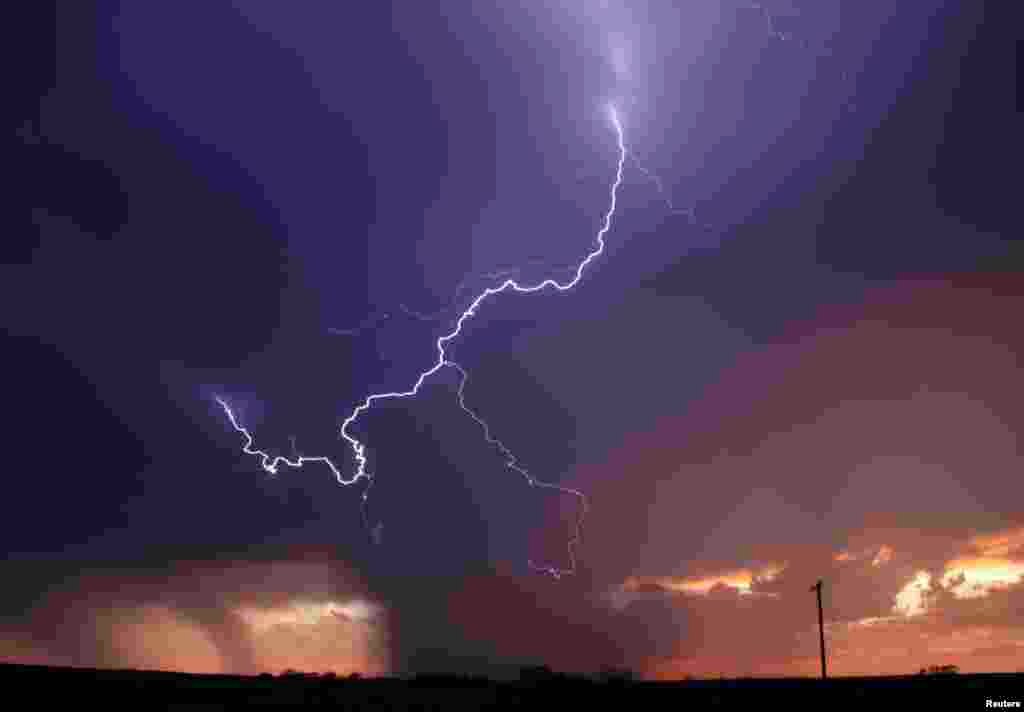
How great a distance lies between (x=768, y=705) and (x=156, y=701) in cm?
1245

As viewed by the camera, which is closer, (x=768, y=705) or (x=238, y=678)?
(x=768, y=705)

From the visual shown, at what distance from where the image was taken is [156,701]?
18.5 meters

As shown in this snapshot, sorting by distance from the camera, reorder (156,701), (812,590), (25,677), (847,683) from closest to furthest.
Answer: (156,701), (25,677), (847,683), (812,590)

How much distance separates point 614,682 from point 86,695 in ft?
39.0

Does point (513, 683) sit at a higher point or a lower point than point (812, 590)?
lower

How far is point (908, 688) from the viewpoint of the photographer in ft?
68.8

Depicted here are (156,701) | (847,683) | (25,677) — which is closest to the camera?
(156,701)

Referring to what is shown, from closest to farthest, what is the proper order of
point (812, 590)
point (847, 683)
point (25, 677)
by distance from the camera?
point (25, 677), point (847, 683), point (812, 590)

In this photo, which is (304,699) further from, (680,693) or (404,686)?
(680,693)

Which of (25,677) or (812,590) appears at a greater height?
(812,590)

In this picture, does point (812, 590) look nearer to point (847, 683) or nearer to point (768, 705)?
point (847, 683)

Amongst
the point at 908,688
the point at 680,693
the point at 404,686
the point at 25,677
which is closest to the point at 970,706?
the point at 908,688

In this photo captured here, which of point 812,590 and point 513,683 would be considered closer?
point 513,683

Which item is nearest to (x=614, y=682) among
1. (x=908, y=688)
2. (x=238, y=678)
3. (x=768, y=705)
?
(x=768, y=705)
